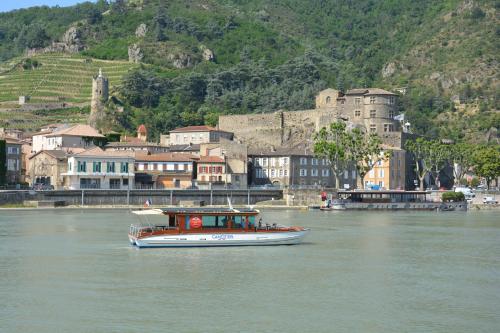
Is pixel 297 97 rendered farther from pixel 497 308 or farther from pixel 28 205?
pixel 497 308

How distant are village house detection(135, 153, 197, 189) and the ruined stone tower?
92.1 feet

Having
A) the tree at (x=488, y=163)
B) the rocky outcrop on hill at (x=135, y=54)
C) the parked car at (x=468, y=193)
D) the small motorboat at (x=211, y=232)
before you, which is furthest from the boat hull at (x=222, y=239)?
the rocky outcrop on hill at (x=135, y=54)

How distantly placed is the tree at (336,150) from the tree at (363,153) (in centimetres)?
96

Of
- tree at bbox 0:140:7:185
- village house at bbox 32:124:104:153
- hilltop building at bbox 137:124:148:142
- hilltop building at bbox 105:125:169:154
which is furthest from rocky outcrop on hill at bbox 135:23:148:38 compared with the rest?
tree at bbox 0:140:7:185

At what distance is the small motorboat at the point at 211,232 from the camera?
53219mm

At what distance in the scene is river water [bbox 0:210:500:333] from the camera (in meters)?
32.3

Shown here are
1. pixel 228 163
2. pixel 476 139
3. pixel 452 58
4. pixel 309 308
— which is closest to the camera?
pixel 309 308

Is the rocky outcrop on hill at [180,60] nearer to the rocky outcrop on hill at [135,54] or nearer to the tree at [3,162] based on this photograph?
the rocky outcrop on hill at [135,54]

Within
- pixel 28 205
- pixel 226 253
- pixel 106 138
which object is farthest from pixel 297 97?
pixel 226 253

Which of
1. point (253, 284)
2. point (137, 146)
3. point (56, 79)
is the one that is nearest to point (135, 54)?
point (56, 79)

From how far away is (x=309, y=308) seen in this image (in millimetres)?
34656

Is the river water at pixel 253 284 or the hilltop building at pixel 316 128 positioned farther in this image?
the hilltop building at pixel 316 128

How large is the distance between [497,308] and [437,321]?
3.54 meters

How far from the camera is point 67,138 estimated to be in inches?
4407
